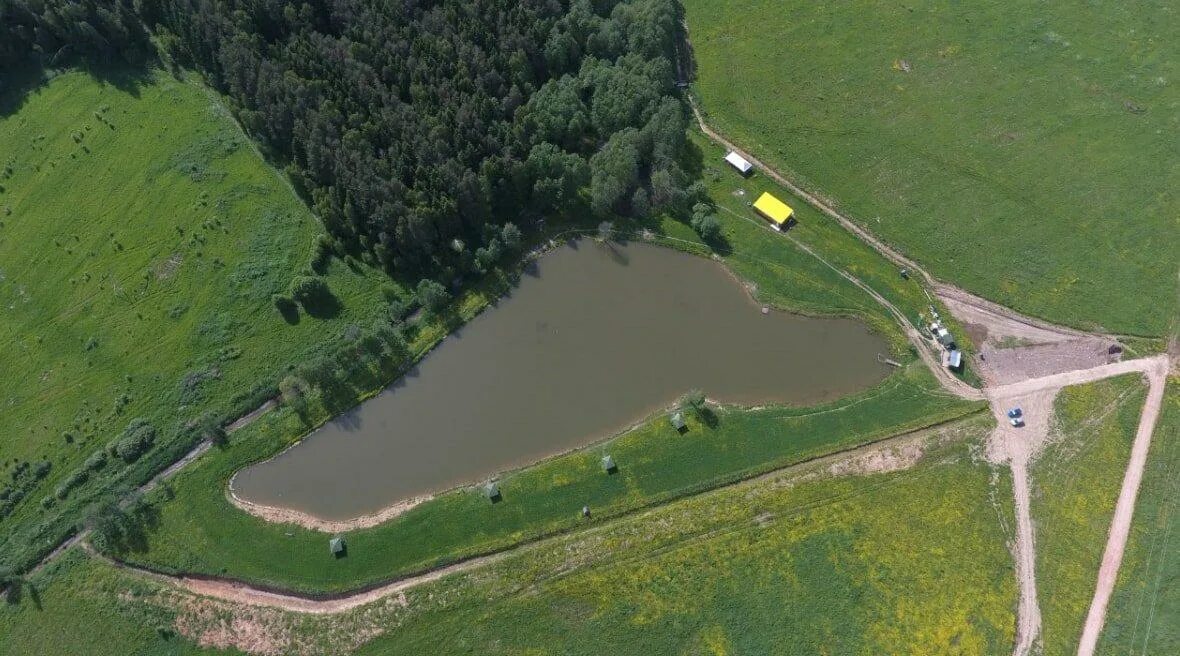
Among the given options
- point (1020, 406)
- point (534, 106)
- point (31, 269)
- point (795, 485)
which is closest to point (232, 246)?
point (31, 269)

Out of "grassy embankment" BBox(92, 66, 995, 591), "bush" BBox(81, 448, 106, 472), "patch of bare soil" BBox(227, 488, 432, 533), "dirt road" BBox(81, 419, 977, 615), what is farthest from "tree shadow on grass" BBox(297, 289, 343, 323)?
"dirt road" BBox(81, 419, 977, 615)

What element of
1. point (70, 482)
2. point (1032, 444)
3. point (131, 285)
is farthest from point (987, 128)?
point (70, 482)

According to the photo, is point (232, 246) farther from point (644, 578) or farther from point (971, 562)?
point (971, 562)

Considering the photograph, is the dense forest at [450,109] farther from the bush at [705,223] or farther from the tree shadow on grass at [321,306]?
the tree shadow on grass at [321,306]

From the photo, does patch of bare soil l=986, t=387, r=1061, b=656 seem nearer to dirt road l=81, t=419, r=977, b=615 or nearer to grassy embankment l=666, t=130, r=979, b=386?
grassy embankment l=666, t=130, r=979, b=386

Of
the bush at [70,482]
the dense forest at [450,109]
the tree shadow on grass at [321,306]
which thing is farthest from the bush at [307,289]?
the bush at [70,482]

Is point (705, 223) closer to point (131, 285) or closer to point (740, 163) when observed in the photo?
point (740, 163)
